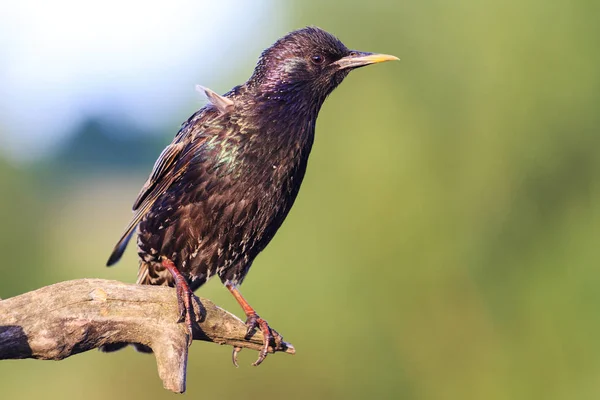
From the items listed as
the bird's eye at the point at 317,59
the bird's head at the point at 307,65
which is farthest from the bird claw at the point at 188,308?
the bird's eye at the point at 317,59

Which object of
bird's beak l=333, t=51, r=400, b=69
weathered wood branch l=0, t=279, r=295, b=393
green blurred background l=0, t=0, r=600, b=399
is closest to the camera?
weathered wood branch l=0, t=279, r=295, b=393

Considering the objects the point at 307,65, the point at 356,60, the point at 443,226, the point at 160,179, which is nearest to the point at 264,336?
the point at 160,179

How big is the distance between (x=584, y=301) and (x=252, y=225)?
7579mm

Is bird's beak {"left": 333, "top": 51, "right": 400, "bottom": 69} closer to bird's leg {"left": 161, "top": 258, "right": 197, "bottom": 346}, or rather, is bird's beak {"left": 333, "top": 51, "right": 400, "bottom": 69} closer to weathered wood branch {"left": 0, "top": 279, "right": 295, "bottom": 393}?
bird's leg {"left": 161, "top": 258, "right": 197, "bottom": 346}

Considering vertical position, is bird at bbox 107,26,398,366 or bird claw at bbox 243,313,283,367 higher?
bird at bbox 107,26,398,366

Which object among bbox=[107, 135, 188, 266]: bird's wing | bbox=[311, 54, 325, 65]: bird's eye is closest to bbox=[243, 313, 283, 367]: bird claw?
bbox=[107, 135, 188, 266]: bird's wing

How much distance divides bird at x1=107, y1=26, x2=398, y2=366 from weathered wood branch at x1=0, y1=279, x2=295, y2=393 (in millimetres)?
365

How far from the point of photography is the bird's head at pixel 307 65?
506 centimetres

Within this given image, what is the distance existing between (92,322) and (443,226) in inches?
325

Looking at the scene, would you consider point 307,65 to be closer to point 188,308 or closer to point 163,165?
point 163,165

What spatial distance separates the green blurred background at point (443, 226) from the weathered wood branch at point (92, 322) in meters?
6.90

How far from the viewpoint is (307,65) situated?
5.11 m

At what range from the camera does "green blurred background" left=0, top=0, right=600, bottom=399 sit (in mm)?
11109

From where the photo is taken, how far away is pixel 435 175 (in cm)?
1166
